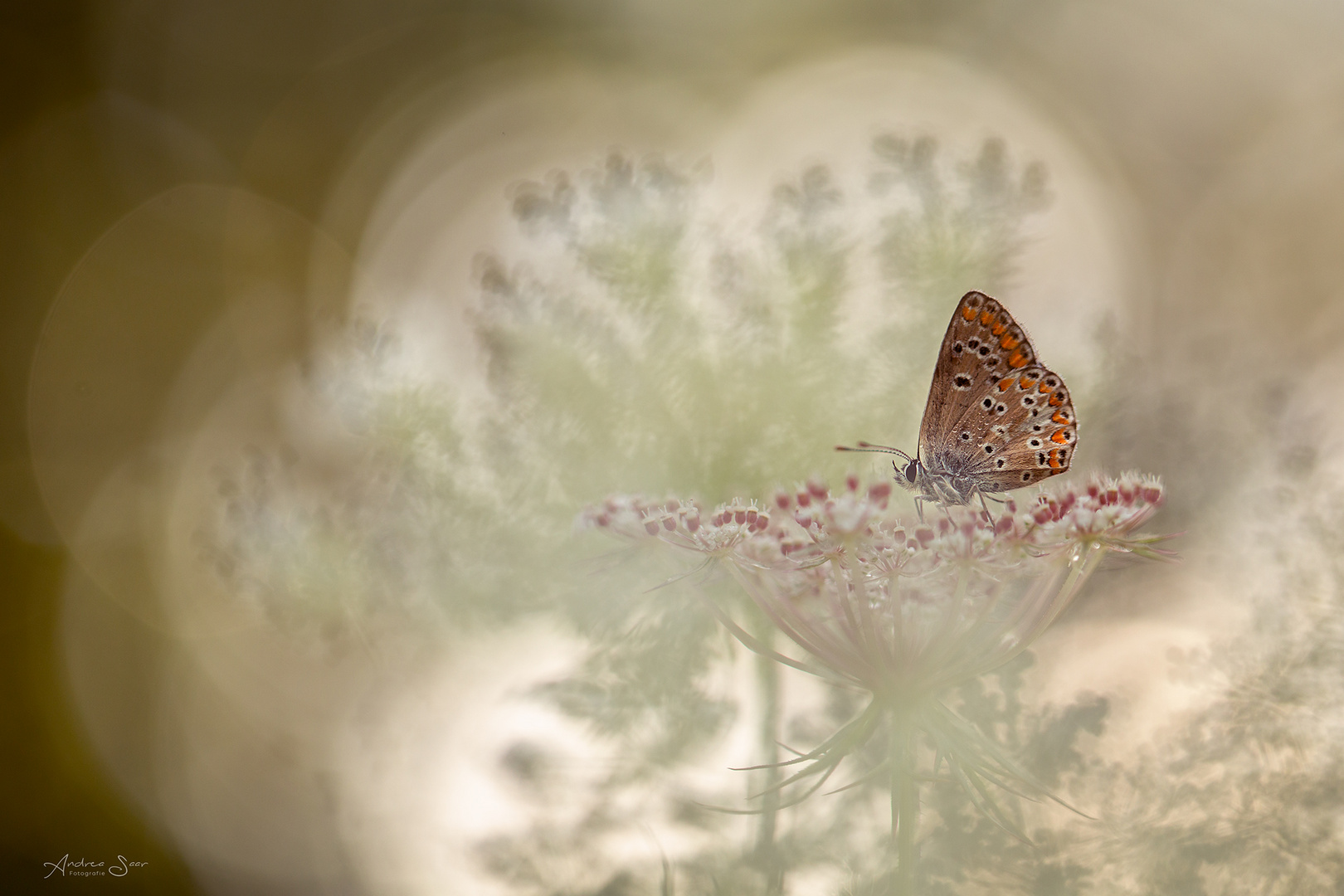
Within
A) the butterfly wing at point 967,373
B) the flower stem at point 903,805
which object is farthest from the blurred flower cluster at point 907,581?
the butterfly wing at point 967,373

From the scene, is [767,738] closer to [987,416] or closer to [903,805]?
[903,805]

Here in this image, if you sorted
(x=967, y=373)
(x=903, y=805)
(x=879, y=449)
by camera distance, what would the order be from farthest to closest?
(x=879, y=449)
(x=967, y=373)
(x=903, y=805)

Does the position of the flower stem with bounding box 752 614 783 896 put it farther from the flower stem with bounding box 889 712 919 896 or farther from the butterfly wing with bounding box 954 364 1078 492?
the butterfly wing with bounding box 954 364 1078 492

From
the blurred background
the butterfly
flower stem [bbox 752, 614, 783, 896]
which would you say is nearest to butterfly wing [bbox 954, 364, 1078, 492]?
the butterfly

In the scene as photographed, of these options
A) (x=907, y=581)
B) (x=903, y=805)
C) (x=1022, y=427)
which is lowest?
(x=903, y=805)

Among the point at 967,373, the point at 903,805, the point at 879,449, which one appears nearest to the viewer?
the point at 903,805

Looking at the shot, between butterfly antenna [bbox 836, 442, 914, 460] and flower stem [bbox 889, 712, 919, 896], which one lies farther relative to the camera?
butterfly antenna [bbox 836, 442, 914, 460]

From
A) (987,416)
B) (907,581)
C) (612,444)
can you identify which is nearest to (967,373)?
(987,416)

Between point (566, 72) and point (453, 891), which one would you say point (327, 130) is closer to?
point (566, 72)
